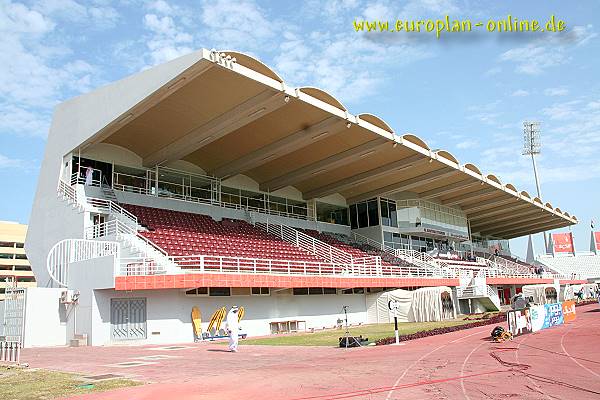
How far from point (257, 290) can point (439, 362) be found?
14809mm

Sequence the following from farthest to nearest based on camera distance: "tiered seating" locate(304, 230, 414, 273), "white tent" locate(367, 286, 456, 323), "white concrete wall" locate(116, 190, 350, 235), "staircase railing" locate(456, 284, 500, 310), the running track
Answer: "tiered seating" locate(304, 230, 414, 273) < "staircase railing" locate(456, 284, 500, 310) < "white concrete wall" locate(116, 190, 350, 235) < "white tent" locate(367, 286, 456, 323) < the running track

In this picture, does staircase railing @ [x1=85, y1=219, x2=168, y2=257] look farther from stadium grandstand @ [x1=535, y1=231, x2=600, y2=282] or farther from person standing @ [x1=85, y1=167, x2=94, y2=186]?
stadium grandstand @ [x1=535, y1=231, x2=600, y2=282]

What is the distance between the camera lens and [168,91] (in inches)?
919

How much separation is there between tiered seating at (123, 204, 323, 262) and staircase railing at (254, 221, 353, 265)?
1490 mm

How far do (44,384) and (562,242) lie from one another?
9447 cm

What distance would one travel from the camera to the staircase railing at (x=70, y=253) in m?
24.2

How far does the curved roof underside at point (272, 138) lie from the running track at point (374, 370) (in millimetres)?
11934

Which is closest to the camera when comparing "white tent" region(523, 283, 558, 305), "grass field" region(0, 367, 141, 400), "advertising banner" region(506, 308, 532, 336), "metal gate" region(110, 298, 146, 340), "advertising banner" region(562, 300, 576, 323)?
"grass field" region(0, 367, 141, 400)

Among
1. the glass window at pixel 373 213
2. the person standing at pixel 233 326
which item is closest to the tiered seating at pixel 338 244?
the glass window at pixel 373 213

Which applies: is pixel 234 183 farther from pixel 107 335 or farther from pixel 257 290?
pixel 107 335

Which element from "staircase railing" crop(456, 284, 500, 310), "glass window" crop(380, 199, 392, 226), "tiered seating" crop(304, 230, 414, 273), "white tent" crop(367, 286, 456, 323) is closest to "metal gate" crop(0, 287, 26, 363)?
"white tent" crop(367, 286, 456, 323)

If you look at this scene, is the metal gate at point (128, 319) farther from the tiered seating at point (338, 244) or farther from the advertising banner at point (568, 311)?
the tiered seating at point (338, 244)

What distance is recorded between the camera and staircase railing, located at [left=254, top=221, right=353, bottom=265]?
3503 cm

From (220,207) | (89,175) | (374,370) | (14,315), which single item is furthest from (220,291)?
(374,370)
